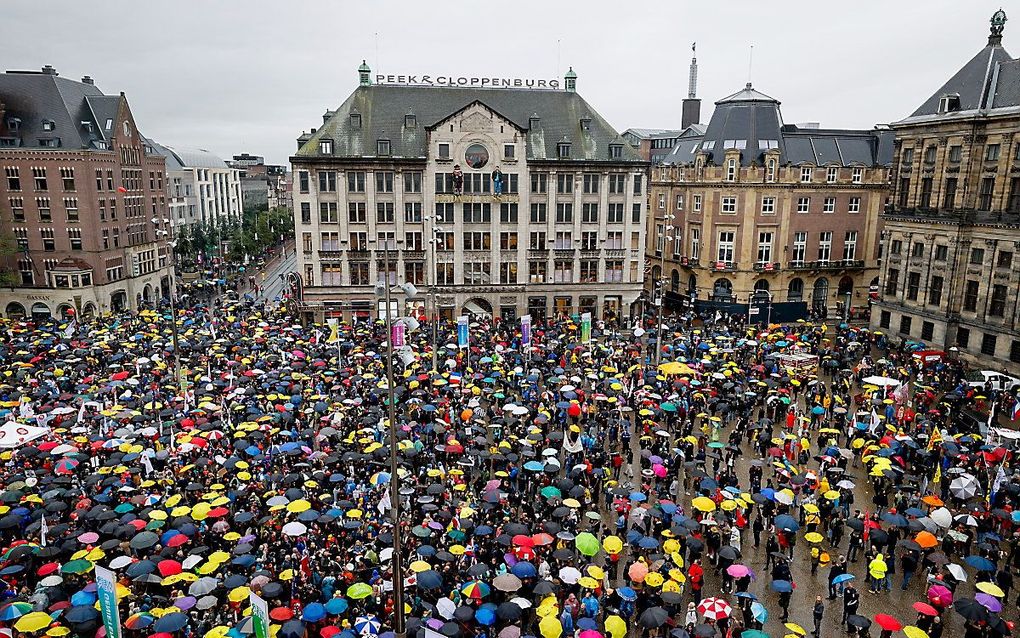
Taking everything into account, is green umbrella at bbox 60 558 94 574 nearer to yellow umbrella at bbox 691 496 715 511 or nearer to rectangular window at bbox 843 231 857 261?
yellow umbrella at bbox 691 496 715 511

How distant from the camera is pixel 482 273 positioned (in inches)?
2635

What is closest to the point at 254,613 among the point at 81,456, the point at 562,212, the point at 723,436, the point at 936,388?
the point at 81,456

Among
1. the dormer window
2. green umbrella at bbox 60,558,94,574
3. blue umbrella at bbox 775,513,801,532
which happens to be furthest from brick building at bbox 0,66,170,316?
the dormer window

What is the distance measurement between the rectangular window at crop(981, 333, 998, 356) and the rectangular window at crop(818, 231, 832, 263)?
21743 millimetres

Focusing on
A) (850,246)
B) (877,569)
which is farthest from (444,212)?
(877,569)

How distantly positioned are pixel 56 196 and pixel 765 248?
71494mm

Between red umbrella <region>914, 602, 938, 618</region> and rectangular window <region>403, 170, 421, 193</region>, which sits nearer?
red umbrella <region>914, 602, 938, 618</region>

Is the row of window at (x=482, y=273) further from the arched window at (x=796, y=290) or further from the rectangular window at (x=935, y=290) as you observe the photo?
the rectangular window at (x=935, y=290)

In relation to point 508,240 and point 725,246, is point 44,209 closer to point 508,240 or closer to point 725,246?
point 508,240

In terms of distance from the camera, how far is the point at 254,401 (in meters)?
38.1

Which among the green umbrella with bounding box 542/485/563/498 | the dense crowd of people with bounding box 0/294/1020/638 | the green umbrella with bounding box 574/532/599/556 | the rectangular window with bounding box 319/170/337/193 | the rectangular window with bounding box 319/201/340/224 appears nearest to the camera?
the dense crowd of people with bounding box 0/294/1020/638

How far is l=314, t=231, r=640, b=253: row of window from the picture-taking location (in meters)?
64.1

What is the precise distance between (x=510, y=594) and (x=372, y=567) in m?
4.77

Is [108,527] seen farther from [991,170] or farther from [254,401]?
[991,170]
